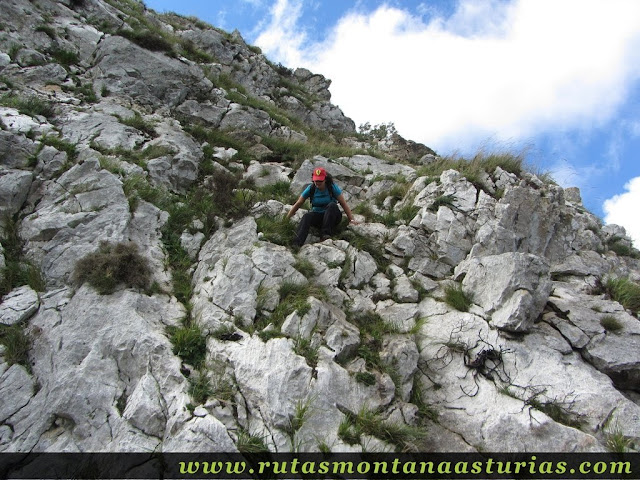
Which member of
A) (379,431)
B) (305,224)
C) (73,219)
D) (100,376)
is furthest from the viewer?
(305,224)

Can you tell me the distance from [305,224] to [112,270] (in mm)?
4402

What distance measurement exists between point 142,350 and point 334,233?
17.3 feet

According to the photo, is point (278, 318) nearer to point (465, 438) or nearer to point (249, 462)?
point (249, 462)

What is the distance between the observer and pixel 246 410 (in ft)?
18.5

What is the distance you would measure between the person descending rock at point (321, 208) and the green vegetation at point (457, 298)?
10.2 ft

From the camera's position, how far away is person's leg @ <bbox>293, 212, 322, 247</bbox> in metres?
9.02

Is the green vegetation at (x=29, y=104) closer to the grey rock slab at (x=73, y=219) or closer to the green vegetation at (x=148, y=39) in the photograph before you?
the grey rock slab at (x=73, y=219)

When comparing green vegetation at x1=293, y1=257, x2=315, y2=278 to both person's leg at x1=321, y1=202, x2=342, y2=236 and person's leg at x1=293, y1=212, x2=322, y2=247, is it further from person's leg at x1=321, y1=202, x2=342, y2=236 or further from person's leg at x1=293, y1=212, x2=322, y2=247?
person's leg at x1=321, y1=202, x2=342, y2=236

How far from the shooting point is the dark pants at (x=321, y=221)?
911 centimetres

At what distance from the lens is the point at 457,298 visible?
780 cm

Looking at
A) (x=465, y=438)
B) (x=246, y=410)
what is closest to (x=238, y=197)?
(x=246, y=410)

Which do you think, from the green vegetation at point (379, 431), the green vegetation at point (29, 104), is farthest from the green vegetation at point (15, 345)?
the green vegetation at point (29, 104)

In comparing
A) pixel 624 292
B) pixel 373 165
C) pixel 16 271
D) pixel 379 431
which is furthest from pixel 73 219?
pixel 624 292

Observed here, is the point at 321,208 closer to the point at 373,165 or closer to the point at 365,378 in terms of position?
the point at 365,378
